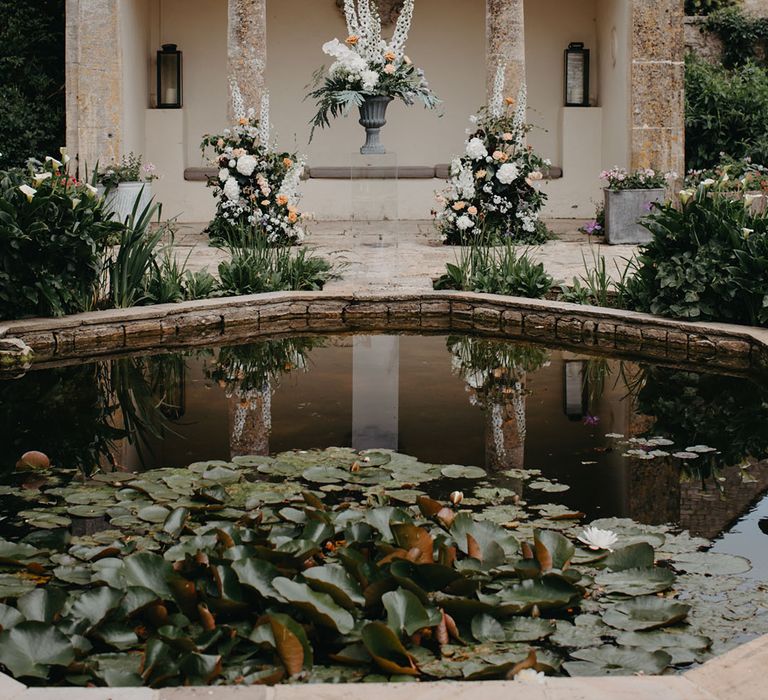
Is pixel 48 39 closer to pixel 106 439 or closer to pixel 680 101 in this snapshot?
pixel 680 101

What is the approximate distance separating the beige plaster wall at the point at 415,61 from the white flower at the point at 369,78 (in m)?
3.81

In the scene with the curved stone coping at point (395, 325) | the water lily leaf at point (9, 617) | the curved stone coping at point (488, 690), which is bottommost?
the curved stone coping at point (488, 690)

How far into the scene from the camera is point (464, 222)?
38.0ft

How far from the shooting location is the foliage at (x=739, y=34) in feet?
47.6

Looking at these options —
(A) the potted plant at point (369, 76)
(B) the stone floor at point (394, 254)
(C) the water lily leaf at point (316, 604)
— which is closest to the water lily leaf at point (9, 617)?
(C) the water lily leaf at point (316, 604)

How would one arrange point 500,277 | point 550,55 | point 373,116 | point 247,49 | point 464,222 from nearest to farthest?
point 500,277
point 373,116
point 464,222
point 247,49
point 550,55

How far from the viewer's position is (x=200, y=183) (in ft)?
47.1

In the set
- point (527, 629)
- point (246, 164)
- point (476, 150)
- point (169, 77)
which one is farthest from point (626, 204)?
point (527, 629)

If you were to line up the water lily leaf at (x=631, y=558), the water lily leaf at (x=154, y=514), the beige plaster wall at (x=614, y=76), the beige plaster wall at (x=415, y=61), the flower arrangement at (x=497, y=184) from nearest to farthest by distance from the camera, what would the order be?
the water lily leaf at (x=631, y=558)
the water lily leaf at (x=154, y=514)
the flower arrangement at (x=497, y=184)
the beige plaster wall at (x=614, y=76)
the beige plaster wall at (x=415, y=61)

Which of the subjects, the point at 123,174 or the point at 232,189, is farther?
the point at 123,174

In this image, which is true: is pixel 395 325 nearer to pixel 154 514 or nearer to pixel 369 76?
pixel 369 76

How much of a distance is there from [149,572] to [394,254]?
6945 mm

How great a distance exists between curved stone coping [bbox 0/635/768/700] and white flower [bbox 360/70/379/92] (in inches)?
338

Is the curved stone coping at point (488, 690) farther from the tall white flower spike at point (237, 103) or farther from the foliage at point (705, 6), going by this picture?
the foliage at point (705, 6)
